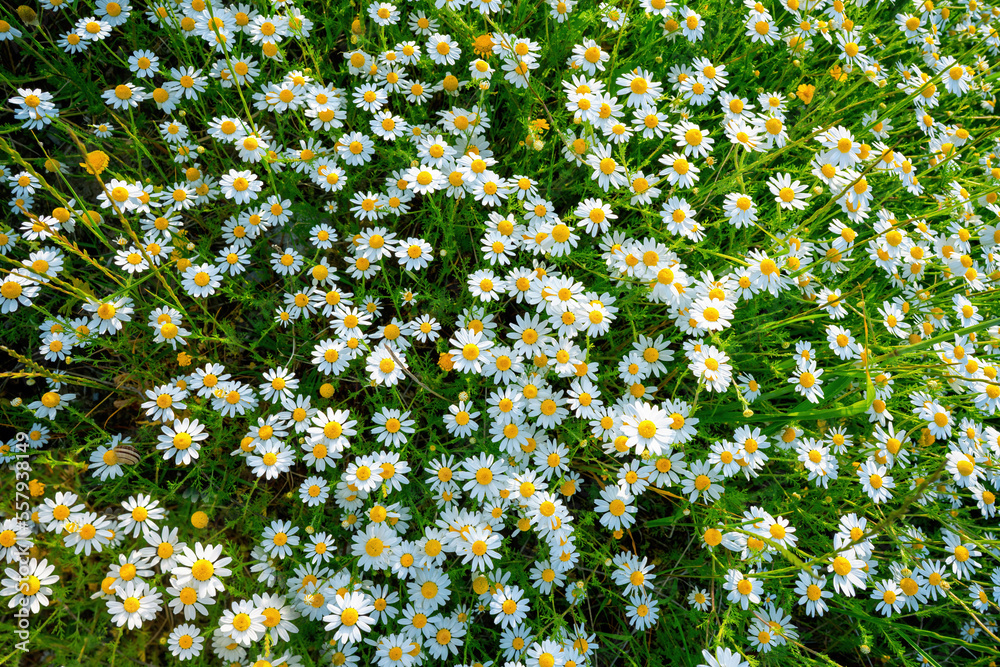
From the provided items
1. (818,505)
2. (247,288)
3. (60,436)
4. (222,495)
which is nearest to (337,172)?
(247,288)

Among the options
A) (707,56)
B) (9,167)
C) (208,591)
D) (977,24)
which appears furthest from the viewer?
(977,24)

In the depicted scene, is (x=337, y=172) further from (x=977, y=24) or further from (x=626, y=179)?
(x=977, y=24)

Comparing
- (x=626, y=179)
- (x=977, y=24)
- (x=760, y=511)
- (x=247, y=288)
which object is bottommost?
(x=760, y=511)

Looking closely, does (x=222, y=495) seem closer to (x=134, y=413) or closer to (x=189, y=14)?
(x=134, y=413)

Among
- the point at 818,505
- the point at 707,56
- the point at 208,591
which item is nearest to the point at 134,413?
the point at 208,591

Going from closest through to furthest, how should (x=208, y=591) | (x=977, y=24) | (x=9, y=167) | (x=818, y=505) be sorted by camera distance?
1. (x=208, y=591)
2. (x=818, y=505)
3. (x=9, y=167)
4. (x=977, y=24)

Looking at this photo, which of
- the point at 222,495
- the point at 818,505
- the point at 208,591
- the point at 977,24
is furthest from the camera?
the point at 977,24

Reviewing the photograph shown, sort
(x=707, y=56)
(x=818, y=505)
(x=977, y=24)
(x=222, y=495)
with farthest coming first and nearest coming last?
(x=977, y=24)
(x=707, y=56)
(x=818, y=505)
(x=222, y=495)

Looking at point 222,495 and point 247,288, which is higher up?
point 247,288

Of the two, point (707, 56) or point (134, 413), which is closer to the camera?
point (134, 413)
